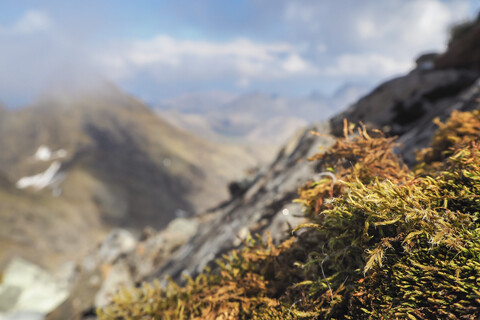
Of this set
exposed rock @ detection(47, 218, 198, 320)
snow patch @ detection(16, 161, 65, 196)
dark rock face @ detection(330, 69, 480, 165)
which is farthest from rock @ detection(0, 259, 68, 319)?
snow patch @ detection(16, 161, 65, 196)

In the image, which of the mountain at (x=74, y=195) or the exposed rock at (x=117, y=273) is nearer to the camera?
the exposed rock at (x=117, y=273)

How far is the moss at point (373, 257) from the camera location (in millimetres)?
1945

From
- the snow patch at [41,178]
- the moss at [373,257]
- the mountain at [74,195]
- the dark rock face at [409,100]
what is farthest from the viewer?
the snow patch at [41,178]

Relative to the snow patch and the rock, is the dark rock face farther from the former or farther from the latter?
the snow patch

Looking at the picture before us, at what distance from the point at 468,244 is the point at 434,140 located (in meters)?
2.41

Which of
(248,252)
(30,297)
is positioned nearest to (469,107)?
(248,252)

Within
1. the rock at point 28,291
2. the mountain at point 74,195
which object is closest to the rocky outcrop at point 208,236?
the rock at point 28,291

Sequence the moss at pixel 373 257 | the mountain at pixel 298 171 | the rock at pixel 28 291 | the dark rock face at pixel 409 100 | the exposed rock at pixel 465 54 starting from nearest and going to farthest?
the moss at pixel 373 257 → the mountain at pixel 298 171 → the dark rock face at pixel 409 100 → the exposed rock at pixel 465 54 → the rock at pixel 28 291

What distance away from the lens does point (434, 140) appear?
390 cm

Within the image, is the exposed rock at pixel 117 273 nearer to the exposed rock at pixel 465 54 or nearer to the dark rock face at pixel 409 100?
the dark rock face at pixel 409 100

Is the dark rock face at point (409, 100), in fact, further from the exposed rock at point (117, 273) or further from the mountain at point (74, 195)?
the mountain at point (74, 195)

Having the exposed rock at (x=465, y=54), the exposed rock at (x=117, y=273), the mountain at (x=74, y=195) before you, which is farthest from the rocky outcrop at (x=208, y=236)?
the mountain at (x=74, y=195)

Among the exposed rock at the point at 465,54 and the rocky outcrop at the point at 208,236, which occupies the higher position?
the exposed rock at the point at 465,54

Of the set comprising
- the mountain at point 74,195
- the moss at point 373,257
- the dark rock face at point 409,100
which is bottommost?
the moss at point 373,257
